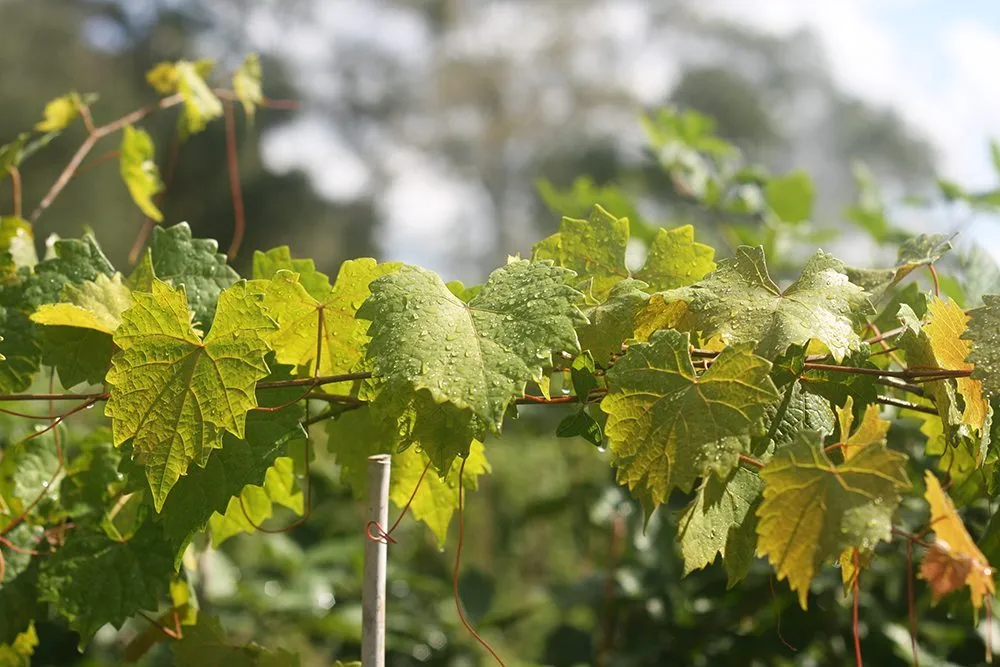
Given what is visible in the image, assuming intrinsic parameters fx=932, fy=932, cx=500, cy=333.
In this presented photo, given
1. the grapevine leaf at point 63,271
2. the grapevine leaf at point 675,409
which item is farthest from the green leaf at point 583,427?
the grapevine leaf at point 63,271

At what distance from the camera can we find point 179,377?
729 millimetres

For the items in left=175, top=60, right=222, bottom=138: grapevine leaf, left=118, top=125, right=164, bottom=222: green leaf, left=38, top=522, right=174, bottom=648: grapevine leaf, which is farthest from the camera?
left=175, top=60, right=222, bottom=138: grapevine leaf

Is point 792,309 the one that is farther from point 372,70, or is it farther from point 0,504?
point 372,70

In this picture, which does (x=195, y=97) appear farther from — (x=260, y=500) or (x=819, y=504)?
(x=819, y=504)

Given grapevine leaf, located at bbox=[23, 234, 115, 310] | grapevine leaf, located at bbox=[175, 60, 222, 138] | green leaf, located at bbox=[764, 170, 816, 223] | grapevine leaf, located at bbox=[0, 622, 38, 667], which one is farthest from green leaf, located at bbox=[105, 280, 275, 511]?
green leaf, located at bbox=[764, 170, 816, 223]

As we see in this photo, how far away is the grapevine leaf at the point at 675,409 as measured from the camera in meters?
0.65

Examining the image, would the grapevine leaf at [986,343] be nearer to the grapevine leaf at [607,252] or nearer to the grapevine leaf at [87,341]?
the grapevine leaf at [607,252]

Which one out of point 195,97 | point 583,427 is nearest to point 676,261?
point 583,427

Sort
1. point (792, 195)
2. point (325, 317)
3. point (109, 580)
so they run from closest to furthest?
point (325, 317) → point (109, 580) → point (792, 195)

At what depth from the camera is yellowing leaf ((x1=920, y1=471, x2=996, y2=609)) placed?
60 cm

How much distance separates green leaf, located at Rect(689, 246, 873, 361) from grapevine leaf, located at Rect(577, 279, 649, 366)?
0.05 meters

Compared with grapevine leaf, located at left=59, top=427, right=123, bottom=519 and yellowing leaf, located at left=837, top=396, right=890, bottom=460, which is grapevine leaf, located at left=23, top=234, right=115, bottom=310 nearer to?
grapevine leaf, located at left=59, top=427, right=123, bottom=519

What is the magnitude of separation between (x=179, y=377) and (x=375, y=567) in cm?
28

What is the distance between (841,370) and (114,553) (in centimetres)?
73
